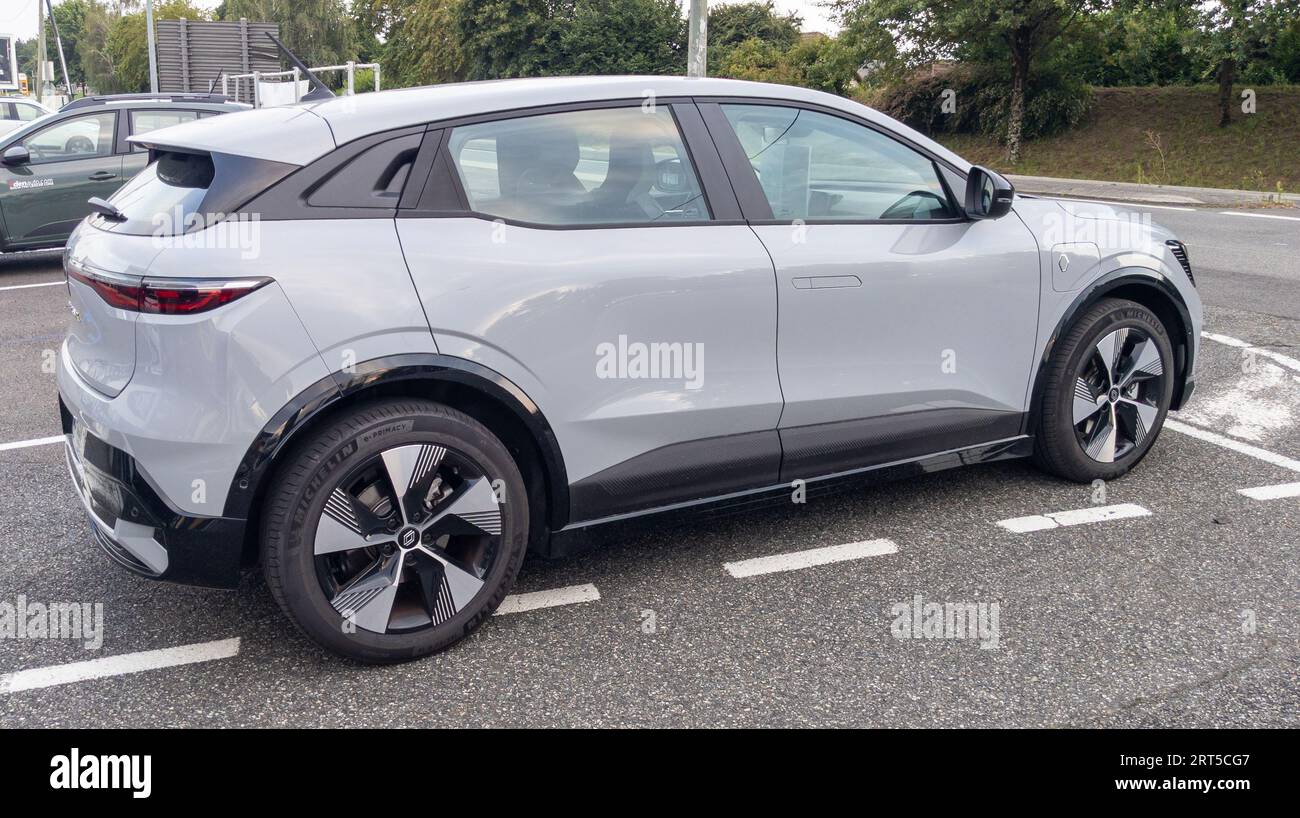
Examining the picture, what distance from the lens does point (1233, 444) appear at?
530 cm

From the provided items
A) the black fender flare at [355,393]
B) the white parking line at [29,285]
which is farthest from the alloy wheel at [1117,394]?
the white parking line at [29,285]

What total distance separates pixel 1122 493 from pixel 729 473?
1.96m

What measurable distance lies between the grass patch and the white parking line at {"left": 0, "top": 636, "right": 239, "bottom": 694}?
22.3 meters

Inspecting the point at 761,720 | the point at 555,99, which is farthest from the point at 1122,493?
the point at 555,99

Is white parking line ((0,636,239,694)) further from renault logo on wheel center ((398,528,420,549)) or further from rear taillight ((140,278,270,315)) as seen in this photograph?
rear taillight ((140,278,270,315))

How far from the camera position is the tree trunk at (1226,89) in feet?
77.0

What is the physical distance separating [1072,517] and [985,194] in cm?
132

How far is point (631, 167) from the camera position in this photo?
11.9 feet

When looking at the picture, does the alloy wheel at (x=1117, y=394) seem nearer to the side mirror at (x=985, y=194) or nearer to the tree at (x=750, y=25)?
the side mirror at (x=985, y=194)

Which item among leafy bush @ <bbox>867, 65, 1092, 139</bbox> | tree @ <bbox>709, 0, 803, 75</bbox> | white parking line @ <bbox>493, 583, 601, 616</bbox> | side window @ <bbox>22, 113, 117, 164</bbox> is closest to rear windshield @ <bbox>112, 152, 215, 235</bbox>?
white parking line @ <bbox>493, 583, 601, 616</bbox>

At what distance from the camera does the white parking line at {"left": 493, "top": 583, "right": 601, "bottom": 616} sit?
12.0 ft

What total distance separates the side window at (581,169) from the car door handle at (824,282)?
405 mm

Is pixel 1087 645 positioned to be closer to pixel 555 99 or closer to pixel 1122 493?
pixel 1122 493

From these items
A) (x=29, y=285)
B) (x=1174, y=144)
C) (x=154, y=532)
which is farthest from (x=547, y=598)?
(x=1174, y=144)
